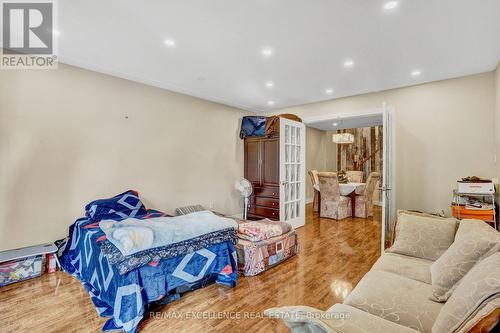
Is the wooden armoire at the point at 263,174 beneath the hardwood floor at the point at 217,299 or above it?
above

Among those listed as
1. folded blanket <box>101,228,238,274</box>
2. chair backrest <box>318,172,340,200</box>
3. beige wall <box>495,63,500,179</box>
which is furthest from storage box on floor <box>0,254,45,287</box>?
beige wall <box>495,63,500,179</box>

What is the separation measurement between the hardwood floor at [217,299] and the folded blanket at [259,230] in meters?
0.40

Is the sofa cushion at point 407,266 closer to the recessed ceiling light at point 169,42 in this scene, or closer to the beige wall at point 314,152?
the recessed ceiling light at point 169,42

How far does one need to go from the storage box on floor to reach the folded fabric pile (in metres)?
2.28

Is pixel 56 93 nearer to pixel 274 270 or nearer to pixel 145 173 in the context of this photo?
pixel 145 173

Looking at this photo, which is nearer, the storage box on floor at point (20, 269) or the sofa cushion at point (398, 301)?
the sofa cushion at point (398, 301)

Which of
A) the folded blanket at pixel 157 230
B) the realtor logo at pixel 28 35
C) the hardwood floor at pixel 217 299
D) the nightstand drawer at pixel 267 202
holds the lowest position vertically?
the hardwood floor at pixel 217 299

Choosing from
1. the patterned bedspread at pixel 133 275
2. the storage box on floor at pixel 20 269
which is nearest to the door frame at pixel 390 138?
the patterned bedspread at pixel 133 275

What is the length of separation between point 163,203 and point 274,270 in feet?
7.31

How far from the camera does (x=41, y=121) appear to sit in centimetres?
302

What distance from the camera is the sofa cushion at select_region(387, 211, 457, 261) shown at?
2.08m

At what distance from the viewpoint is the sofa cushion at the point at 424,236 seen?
2078mm

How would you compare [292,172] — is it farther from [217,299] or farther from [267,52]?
[217,299]

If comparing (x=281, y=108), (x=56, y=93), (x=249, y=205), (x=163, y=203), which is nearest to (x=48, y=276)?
(x=163, y=203)
